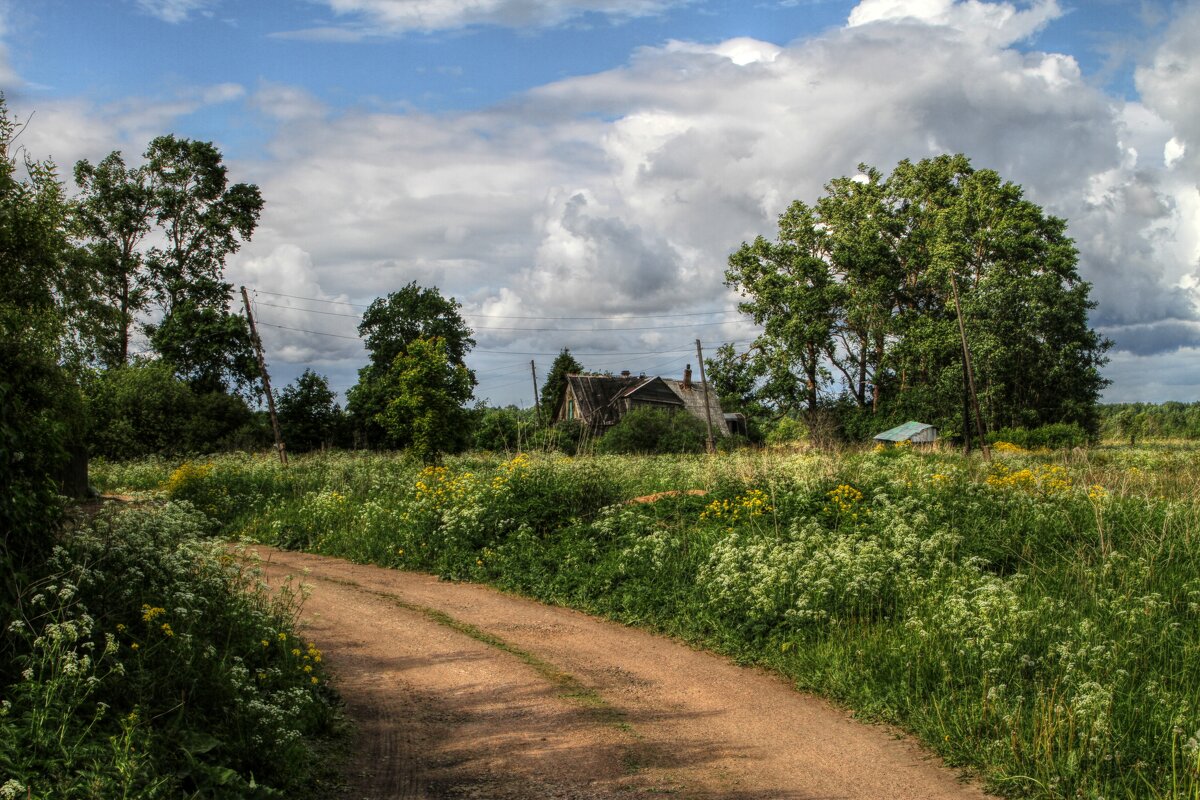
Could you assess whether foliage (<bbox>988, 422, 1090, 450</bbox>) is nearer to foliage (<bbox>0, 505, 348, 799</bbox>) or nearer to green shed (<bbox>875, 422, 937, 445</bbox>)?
green shed (<bbox>875, 422, 937, 445</bbox>)

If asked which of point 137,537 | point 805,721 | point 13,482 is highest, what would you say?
point 13,482

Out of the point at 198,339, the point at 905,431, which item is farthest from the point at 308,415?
the point at 905,431

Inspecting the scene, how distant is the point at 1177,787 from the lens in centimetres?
544

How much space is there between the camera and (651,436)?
46531mm

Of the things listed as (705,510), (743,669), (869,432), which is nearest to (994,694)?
(743,669)

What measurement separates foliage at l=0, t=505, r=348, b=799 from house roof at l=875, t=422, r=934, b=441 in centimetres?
3959

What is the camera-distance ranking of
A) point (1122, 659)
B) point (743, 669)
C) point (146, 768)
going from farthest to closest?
point (743, 669) < point (1122, 659) < point (146, 768)

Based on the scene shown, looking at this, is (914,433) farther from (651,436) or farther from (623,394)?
(623,394)

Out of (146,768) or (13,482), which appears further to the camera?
(13,482)

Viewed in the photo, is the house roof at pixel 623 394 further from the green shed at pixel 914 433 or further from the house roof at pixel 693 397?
the green shed at pixel 914 433

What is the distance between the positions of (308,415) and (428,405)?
25623 mm

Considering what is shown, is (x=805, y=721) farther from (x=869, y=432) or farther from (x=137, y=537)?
(x=869, y=432)

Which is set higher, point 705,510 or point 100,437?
point 100,437

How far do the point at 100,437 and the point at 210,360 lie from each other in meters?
8.11
